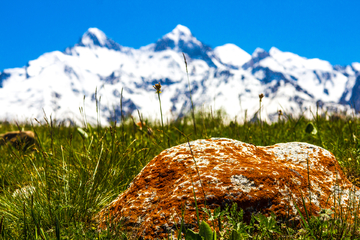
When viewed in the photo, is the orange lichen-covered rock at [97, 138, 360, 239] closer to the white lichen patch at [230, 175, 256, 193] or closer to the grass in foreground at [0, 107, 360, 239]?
the white lichen patch at [230, 175, 256, 193]

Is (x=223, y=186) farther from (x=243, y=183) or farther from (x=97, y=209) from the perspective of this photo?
(x=97, y=209)

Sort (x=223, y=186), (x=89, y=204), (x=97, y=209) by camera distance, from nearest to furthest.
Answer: (x=223, y=186) < (x=89, y=204) < (x=97, y=209)

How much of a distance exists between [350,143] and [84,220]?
130 inches

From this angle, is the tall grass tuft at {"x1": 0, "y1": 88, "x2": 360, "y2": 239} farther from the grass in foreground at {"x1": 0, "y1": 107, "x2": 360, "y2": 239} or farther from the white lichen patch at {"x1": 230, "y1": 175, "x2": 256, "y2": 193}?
the white lichen patch at {"x1": 230, "y1": 175, "x2": 256, "y2": 193}

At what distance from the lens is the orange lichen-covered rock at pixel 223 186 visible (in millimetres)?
1844

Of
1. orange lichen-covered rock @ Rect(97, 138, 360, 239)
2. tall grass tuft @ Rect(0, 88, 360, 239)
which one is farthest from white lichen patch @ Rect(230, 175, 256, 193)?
tall grass tuft @ Rect(0, 88, 360, 239)

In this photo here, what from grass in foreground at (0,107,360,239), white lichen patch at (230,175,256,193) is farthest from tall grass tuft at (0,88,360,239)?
white lichen patch at (230,175,256,193)

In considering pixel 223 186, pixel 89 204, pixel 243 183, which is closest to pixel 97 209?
pixel 89 204

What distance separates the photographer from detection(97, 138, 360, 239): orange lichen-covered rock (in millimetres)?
1844

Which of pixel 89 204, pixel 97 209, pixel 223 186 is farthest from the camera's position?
pixel 97 209

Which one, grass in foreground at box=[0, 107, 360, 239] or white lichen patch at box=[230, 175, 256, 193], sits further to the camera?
white lichen patch at box=[230, 175, 256, 193]

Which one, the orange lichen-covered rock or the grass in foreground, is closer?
the grass in foreground

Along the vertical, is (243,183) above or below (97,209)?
above

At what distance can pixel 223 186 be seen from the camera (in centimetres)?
191
